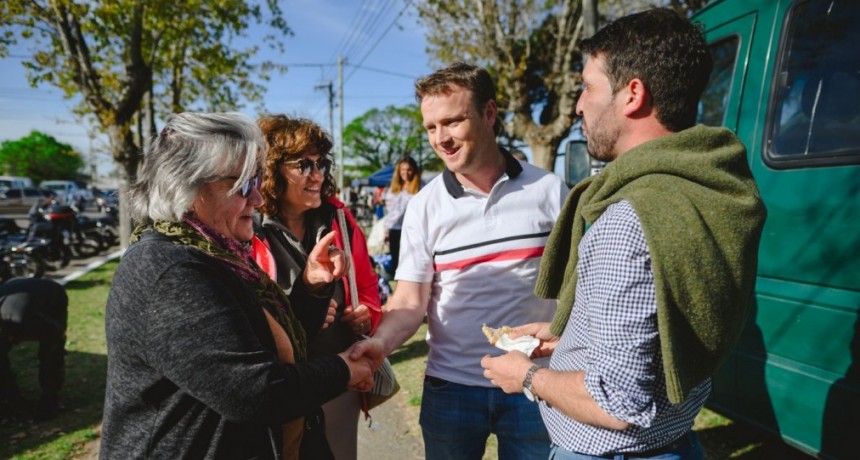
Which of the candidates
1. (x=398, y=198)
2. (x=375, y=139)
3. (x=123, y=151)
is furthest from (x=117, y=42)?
(x=375, y=139)

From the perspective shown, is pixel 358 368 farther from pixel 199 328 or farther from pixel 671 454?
pixel 671 454

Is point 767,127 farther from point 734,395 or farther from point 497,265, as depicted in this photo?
point 497,265

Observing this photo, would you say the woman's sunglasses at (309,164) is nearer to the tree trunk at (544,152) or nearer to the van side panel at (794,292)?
the van side panel at (794,292)

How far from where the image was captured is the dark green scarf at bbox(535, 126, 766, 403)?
1.08 metres

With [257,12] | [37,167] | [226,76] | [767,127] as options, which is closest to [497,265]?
[767,127]

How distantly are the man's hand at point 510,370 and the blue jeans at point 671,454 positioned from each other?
0.20 meters

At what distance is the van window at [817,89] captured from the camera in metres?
2.29

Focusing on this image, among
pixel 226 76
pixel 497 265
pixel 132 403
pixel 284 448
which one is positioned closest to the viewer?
pixel 132 403

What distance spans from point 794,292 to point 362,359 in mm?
2116

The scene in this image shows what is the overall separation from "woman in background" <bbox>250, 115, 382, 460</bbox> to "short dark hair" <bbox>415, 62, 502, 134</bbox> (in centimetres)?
57

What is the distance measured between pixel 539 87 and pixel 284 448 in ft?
53.7

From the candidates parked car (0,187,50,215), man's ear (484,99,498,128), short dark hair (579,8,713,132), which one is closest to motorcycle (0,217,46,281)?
man's ear (484,99,498,128)

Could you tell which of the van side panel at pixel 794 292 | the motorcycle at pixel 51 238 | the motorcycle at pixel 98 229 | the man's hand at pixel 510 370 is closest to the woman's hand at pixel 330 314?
the man's hand at pixel 510 370

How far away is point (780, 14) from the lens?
8.64 ft
